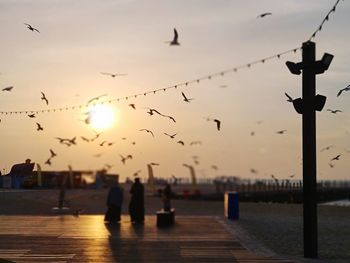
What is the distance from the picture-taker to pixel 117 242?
1906cm

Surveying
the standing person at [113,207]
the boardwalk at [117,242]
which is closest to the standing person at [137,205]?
the boardwalk at [117,242]

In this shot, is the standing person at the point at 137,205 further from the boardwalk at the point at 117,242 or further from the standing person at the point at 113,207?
the standing person at the point at 113,207

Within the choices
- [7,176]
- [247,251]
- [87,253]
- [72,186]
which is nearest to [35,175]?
[7,176]

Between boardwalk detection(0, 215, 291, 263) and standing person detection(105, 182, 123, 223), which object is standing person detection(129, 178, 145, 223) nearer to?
boardwalk detection(0, 215, 291, 263)

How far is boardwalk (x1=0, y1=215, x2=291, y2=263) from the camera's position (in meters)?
15.9

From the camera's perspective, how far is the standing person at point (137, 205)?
88.4 feet

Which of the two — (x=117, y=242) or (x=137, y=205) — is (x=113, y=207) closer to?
(x=137, y=205)

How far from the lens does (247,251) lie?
57.7 ft

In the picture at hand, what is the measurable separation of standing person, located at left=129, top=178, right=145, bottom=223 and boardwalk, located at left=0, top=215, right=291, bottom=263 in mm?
384

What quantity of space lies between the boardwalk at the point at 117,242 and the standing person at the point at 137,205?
38 cm

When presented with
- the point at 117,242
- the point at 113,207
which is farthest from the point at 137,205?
the point at 117,242

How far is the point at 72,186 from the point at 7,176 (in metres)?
61.2

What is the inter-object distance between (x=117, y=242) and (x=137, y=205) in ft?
26.7

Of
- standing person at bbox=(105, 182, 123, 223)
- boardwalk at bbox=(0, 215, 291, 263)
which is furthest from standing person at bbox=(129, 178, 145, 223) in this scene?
standing person at bbox=(105, 182, 123, 223)
